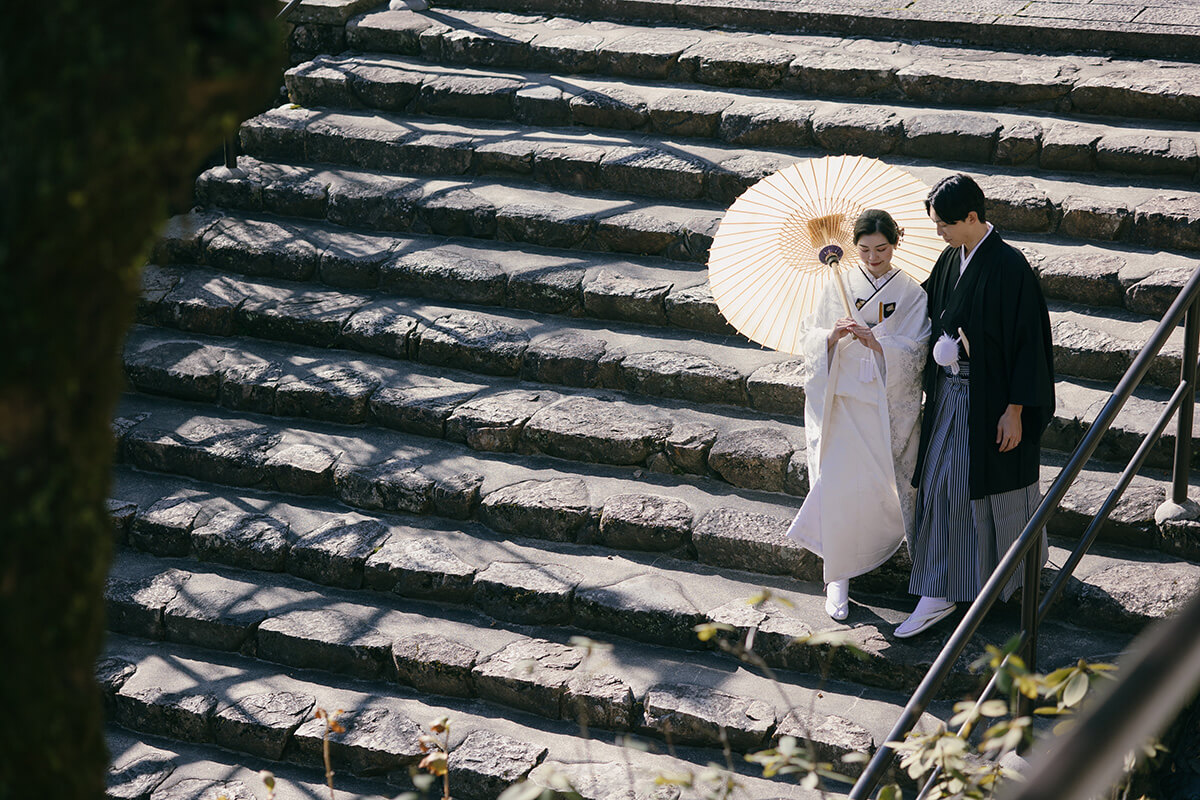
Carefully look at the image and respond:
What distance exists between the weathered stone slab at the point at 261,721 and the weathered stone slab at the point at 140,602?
0.73 metres

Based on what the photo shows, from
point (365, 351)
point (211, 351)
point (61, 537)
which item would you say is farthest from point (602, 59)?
point (61, 537)

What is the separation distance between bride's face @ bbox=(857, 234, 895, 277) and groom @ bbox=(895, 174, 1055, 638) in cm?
21

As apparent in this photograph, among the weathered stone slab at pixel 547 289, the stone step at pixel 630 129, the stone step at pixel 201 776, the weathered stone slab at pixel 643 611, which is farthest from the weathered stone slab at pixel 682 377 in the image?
the stone step at pixel 201 776

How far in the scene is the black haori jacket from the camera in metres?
4.19

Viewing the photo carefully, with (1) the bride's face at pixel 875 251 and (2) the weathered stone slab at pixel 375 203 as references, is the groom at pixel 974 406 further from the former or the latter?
(2) the weathered stone slab at pixel 375 203

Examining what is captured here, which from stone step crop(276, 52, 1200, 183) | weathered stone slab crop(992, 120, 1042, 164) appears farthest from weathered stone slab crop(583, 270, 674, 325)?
weathered stone slab crop(992, 120, 1042, 164)

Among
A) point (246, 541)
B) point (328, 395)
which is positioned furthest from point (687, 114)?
point (246, 541)

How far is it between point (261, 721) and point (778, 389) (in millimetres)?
2931

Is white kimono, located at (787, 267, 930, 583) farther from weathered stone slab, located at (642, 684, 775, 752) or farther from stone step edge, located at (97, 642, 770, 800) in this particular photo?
stone step edge, located at (97, 642, 770, 800)

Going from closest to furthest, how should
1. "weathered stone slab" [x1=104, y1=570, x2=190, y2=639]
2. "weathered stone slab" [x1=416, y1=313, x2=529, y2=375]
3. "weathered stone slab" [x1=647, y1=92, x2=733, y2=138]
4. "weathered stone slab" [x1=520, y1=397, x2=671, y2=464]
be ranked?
"weathered stone slab" [x1=104, y1=570, x2=190, y2=639], "weathered stone slab" [x1=520, y1=397, x2=671, y2=464], "weathered stone slab" [x1=416, y1=313, x2=529, y2=375], "weathered stone slab" [x1=647, y1=92, x2=733, y2=138]

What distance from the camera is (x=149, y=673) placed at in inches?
195

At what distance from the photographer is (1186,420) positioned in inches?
178

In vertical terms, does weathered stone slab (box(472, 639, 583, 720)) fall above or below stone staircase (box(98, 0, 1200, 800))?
below

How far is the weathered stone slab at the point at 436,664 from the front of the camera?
184 inches
